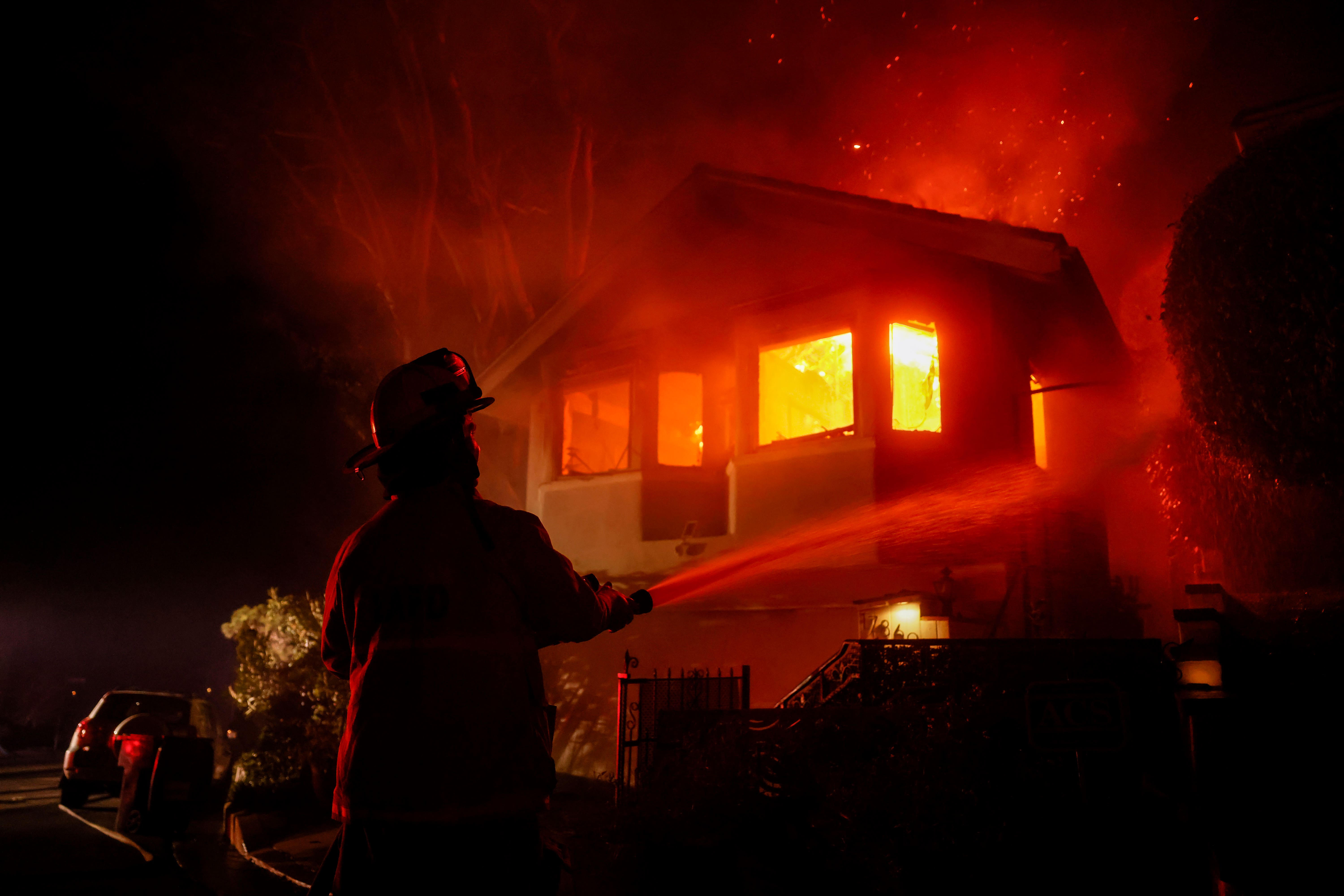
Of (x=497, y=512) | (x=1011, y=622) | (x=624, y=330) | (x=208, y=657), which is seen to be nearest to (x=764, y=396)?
(x=624, y=330)

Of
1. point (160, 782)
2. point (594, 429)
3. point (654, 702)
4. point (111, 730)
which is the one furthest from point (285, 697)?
point (654, 702)

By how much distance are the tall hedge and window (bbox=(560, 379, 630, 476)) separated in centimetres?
913

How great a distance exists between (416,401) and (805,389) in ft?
34.5

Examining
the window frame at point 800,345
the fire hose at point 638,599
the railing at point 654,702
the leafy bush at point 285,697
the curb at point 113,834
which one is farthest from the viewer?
the leafy bush at point 285,697

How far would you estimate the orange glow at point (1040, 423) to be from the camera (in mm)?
13797

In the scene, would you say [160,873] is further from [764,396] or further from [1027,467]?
[1027,467]

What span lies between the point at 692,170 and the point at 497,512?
11021 mm

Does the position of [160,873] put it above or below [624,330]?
below

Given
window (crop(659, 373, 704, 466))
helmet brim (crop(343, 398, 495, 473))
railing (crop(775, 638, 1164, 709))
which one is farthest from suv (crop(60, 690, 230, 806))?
helmet brim (crop(343, 398, 495, 473))

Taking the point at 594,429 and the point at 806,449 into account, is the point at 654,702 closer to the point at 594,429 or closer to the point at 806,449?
the point at 806,449

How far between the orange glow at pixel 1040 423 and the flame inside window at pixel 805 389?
3144mm

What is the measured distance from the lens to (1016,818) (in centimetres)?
513

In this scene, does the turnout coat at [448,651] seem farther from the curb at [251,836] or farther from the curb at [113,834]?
the curb at [113,834]

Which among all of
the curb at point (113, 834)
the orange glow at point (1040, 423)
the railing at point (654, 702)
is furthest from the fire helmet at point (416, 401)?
the orange glow at point (1040, 423)
